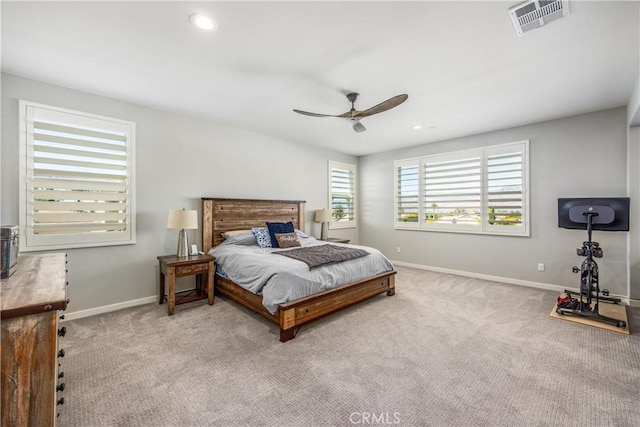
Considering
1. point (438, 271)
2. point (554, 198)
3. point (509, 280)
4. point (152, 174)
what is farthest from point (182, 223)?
point (554, 198)

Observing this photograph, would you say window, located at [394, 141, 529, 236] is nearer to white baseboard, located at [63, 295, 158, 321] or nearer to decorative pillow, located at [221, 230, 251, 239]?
decorative pillow, located at [221, 230, 251, 239]

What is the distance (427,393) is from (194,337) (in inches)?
83.9

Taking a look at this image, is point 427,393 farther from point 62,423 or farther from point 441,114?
point 441,114

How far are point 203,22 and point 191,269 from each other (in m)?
2.62

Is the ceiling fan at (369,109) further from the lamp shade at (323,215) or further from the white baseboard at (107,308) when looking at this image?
the white baseboard at (107,308)

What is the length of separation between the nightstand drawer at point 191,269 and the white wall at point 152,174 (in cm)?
63

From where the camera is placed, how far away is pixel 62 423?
162 cm

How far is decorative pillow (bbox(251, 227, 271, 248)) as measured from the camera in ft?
13.6

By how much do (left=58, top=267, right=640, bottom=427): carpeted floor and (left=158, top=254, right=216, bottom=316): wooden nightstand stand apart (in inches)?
9.6

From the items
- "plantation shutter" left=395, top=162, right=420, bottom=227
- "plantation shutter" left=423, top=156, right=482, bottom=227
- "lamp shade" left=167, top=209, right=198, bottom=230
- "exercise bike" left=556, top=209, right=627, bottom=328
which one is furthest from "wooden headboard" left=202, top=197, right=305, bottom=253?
"exercise bike" left=556, top=209, right=627, bottom=328

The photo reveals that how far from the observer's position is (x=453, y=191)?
515 cm

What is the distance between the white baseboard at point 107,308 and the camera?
10.2 feet

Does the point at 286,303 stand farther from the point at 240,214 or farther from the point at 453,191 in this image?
the point at 453,191

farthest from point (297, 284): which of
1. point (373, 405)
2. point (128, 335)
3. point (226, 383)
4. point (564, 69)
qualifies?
point (564, 69)
